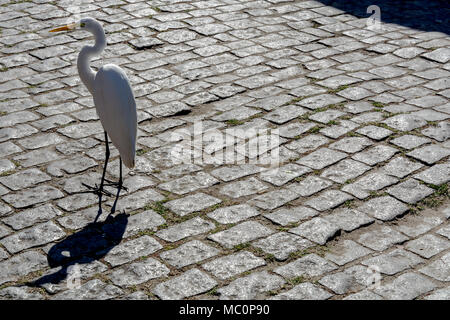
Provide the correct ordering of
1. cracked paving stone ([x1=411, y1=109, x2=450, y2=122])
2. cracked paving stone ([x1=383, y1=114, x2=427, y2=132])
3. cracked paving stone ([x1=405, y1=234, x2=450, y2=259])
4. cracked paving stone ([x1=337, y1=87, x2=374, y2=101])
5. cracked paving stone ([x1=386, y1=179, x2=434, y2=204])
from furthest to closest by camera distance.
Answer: cracked paving stone ([x1=337, y1=87, x2=374, y2=101])
cracked paving stone ([x1=411, y1=109, x2=450, y2=122])
cracked paving stone ([x1=383, y1=114, x2=427, y2=132])
cracked paving stone ([x1=386, y1=179, x2=434, y2=204])
cracked paving stone ([x1=405, y1=234, x2=450, y2=259])

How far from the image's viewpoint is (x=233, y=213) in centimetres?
562

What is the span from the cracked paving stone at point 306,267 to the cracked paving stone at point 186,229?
30.3 inches

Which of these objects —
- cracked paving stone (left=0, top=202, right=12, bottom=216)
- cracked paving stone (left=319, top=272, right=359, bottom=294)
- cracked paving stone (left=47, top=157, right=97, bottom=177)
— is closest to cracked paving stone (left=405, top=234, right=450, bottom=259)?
cracked paving stone (left=319, top=272, right=359, bottom=294)

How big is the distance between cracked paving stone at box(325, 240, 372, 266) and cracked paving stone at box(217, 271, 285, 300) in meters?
0.50

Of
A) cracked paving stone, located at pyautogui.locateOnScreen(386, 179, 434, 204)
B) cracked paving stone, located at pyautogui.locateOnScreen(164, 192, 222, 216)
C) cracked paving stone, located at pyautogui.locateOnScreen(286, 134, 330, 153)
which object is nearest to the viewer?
cracked paving stone, located at pyautogui.locateOnScreen(164, 192, 222, 216)

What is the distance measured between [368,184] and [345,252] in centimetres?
107

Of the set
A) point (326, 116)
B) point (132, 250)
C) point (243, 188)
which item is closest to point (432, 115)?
point (326, 116)

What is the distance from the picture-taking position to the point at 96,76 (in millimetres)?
5898

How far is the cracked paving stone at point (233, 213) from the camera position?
218 inches

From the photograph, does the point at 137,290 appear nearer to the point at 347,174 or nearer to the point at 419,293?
the point at 419,293

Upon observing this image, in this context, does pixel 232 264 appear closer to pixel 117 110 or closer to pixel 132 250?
pixel 132 250

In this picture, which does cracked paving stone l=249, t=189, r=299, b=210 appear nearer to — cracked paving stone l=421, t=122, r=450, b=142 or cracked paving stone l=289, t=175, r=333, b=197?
cracked paving stone l=289, t=175, r=333, b=197

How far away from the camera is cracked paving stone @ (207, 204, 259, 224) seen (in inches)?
218
